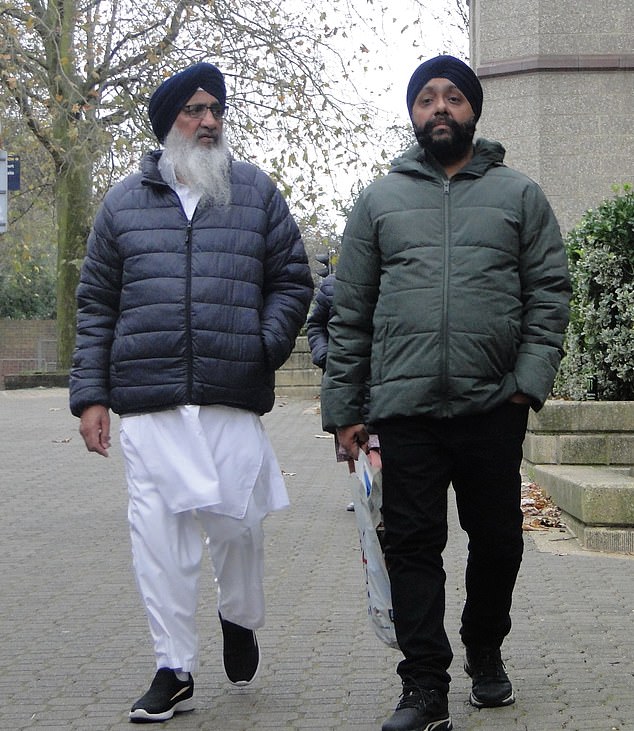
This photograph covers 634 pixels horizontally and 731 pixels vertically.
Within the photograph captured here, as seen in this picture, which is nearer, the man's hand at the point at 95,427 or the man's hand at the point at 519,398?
the man's hand at the point at 519,398

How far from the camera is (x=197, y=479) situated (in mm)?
4691

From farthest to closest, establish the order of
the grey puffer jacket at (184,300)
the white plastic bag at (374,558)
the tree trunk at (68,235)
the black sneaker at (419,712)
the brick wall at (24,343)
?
the brick wall at (24,343) → the tree trunk at (68,235) → the grey puffer jacket at (184,300) → the white plastic bag at (374,558) → the black sneaker at (419,712)

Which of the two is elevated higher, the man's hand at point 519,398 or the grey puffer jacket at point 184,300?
the grey puffer jacket at point 184,300

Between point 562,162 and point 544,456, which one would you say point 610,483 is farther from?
point 562,162

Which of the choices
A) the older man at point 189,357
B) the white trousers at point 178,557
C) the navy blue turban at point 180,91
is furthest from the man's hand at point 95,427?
the navy blue turban at point 180,91

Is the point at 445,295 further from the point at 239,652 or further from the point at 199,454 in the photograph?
the point at 239,652

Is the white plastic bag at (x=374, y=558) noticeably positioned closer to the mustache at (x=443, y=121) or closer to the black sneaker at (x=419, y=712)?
the black sneaker at (x=419, y=712)

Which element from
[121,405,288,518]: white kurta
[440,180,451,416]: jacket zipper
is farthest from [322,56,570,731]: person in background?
[121,405,288,518]: white kurta

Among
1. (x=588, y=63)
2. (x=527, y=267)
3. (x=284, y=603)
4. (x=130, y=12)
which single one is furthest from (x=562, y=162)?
(x=130, y=12)

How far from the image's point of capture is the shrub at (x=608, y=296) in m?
9.51

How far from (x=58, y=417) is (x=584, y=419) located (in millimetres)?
11776

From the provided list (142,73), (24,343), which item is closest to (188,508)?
(142,73)

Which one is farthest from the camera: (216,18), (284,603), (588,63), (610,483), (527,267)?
(216,18)

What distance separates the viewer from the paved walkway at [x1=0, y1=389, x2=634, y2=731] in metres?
4.73
